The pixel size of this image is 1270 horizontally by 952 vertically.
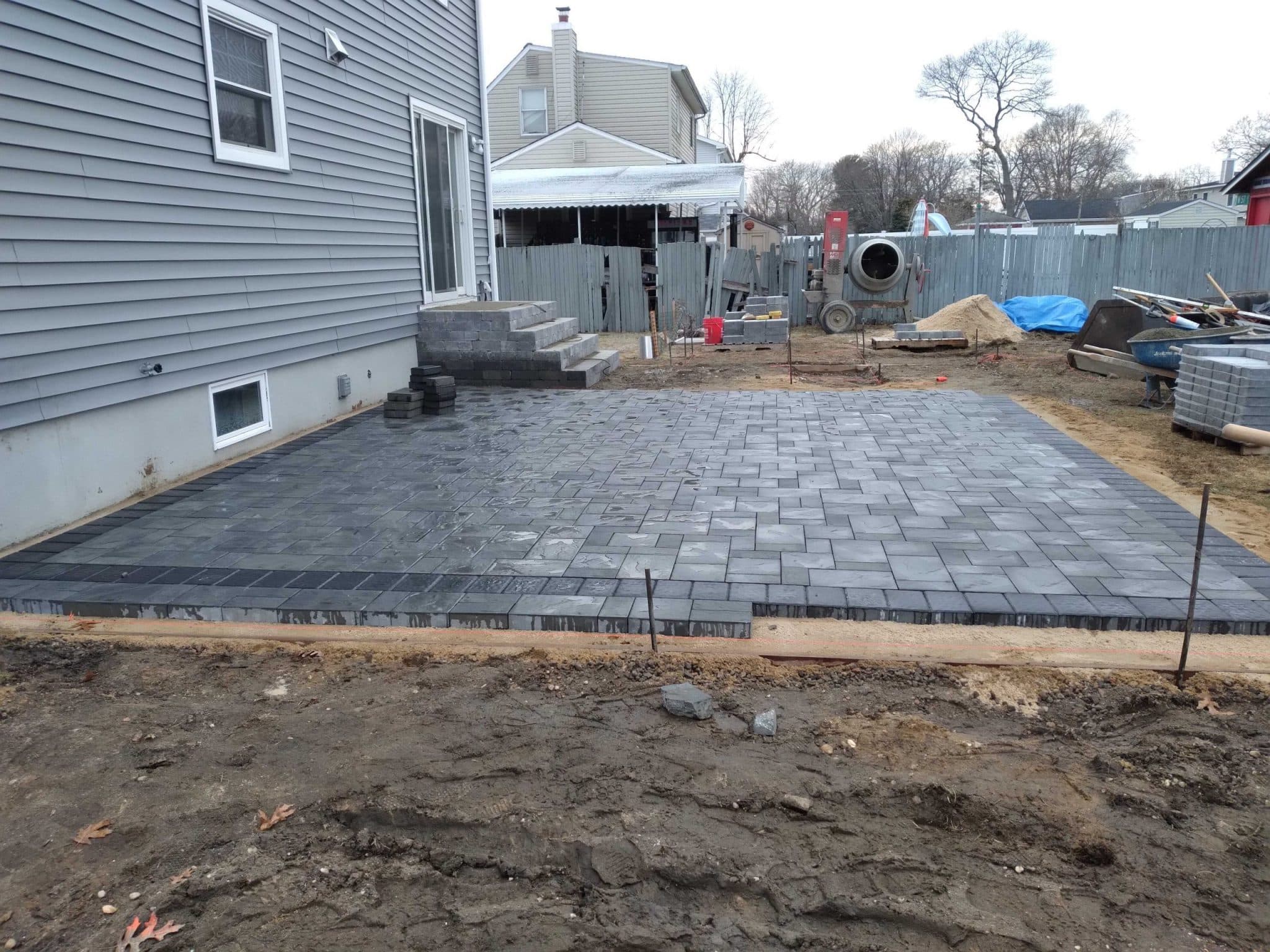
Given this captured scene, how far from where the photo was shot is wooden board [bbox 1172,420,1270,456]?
7098 mm

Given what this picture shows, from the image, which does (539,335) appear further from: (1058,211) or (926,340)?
(1058,211)

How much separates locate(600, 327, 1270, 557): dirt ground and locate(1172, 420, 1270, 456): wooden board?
0.24ft

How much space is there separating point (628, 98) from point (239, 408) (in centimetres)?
2146

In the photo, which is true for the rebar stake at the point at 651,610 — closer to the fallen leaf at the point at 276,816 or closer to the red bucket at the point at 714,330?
the fallen leaf at the point at 276,816

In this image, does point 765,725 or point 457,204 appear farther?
point 457,204

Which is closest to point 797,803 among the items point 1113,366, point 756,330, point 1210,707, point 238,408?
point 1210,707

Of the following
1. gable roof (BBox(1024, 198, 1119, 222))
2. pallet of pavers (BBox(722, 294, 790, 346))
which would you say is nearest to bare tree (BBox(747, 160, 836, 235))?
gable roof (BBox(1024, 198, 1119, 222))

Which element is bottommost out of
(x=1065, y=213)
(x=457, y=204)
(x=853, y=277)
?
(x=853, y=277)

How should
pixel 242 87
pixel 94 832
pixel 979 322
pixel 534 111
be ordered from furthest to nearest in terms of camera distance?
1. pixel 534 111
2. pixel 979 322
3. pixel 242 87
4. pixel 94 832

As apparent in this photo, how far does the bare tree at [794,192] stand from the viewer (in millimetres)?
49375

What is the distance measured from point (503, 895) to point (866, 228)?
149 feet

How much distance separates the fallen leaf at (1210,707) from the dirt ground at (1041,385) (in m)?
2.00

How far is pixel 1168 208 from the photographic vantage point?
137 feet

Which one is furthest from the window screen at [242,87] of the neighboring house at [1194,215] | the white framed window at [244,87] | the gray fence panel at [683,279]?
the neighboring house at [1194,215]
